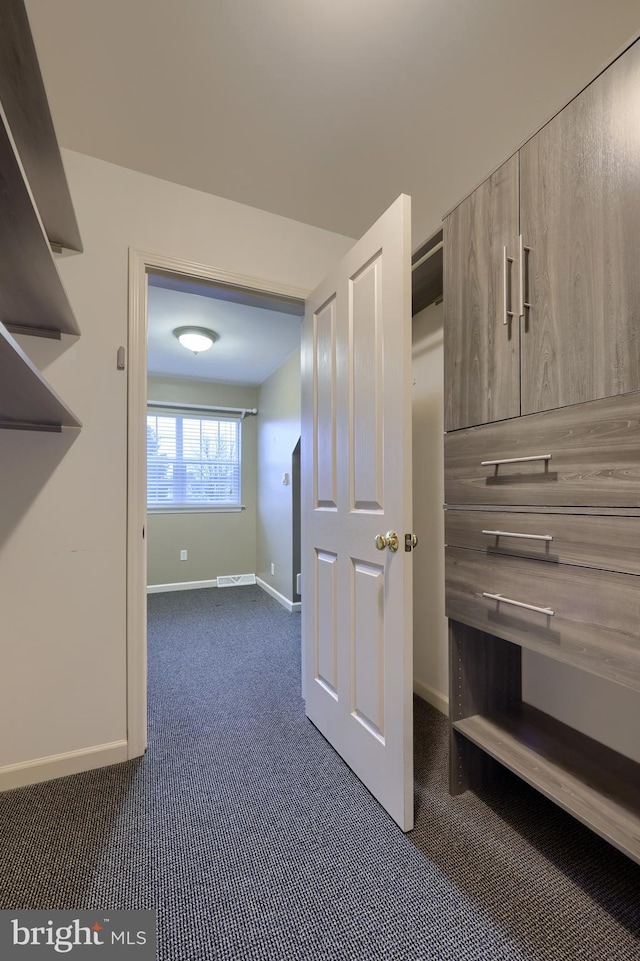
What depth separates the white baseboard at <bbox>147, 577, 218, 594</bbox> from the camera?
14.4 ft

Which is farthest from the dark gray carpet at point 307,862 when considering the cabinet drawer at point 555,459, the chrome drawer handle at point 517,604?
the cabinet drawer at point 555,459

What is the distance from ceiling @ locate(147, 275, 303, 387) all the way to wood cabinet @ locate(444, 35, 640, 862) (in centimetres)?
111

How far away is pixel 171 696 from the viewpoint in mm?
2199

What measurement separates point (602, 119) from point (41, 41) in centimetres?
161

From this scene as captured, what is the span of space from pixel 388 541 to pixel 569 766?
84 cm

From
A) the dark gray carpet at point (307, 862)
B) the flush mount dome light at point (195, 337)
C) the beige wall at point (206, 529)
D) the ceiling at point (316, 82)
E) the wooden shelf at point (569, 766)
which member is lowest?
the dark gray carpet at point (307, 862)

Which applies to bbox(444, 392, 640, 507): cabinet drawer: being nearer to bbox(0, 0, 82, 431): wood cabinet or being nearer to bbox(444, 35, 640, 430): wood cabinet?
bbox(444, 35, 640, 430): wood cabinet

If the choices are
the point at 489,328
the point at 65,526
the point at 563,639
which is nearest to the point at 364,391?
the point at 489,328

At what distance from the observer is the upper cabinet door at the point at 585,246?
0.89 m

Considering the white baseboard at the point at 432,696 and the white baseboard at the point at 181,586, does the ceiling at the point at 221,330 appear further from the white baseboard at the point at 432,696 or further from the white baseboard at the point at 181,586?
the white baseboard at the point at 181,586

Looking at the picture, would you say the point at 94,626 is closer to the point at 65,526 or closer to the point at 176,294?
the point at 65,526

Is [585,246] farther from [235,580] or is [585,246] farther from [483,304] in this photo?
[235,580]

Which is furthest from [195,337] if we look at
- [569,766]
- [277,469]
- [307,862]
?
[569,766]

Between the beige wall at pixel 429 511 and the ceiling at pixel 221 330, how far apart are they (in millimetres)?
693
